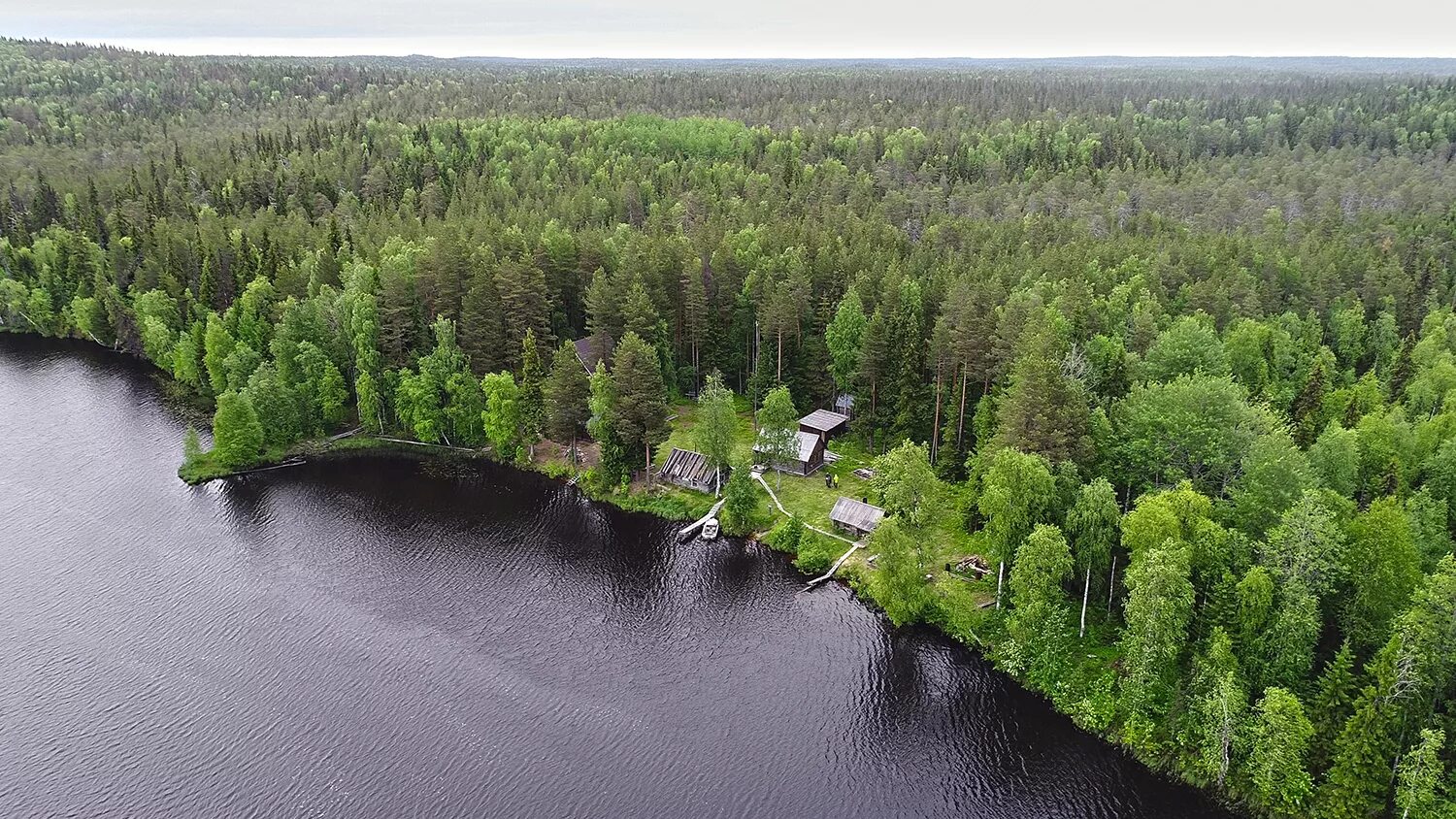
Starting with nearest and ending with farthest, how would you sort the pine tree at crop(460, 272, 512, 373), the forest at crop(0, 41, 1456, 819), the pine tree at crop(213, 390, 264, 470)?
the forest at crop(0, 41, 1456, 819) < the pine tree at crop(213, 390, 264, 470) < the pine tree at crop(460, 272, 512, 373)

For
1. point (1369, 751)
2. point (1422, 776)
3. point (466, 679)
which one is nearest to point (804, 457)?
point (466, 679)

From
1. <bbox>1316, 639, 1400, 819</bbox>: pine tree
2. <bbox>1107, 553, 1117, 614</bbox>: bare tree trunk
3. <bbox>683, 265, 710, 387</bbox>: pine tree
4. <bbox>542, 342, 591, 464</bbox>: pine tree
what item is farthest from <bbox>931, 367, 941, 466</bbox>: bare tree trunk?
<bbox>1316, 639, 1400, 819</bbox>: pine tree

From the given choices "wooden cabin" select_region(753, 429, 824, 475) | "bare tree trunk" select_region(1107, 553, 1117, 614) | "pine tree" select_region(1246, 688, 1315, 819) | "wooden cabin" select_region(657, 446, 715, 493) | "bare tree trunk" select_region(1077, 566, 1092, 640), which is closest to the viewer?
"pine tree" select_region(1246, 688, 1315, 819)

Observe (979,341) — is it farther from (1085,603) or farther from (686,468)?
(686,468)

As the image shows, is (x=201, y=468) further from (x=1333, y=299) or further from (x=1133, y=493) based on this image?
(x=1333, y=299)

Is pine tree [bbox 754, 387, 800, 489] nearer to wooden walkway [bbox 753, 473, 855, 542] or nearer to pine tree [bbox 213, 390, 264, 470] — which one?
wooden walkway [bbox 753, 473, 855, 542]

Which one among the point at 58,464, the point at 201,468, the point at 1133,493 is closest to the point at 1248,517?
the point at 1133,493
